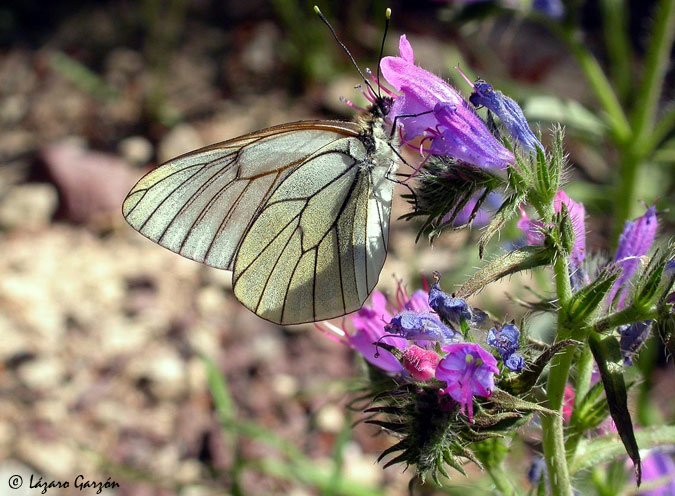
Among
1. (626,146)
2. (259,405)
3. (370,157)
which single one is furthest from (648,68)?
(259,405)

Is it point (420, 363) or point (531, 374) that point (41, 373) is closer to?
point (420, 363)

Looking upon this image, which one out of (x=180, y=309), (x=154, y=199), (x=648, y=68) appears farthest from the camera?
(x=180, y=309)

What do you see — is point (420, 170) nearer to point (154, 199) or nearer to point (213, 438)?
point (154, 199)

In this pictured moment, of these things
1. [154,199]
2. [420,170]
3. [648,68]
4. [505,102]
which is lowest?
[420,170]

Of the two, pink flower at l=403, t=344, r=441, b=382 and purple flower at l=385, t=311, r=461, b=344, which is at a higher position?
purple flower at l=385, t=311, r=461, b=344

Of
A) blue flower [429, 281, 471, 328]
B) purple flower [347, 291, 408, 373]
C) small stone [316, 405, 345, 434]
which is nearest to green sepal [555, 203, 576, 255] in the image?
blue flower [429, 281, 471, 328]

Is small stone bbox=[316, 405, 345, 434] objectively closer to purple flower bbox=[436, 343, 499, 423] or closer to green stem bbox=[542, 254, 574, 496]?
green stem bbox=[542, 254, 574, 496]

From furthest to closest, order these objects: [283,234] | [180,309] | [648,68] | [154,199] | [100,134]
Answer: [100,134], [180,309], [648,68], [283,234], [154,199]

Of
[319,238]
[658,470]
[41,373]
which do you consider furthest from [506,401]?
[41,373]
